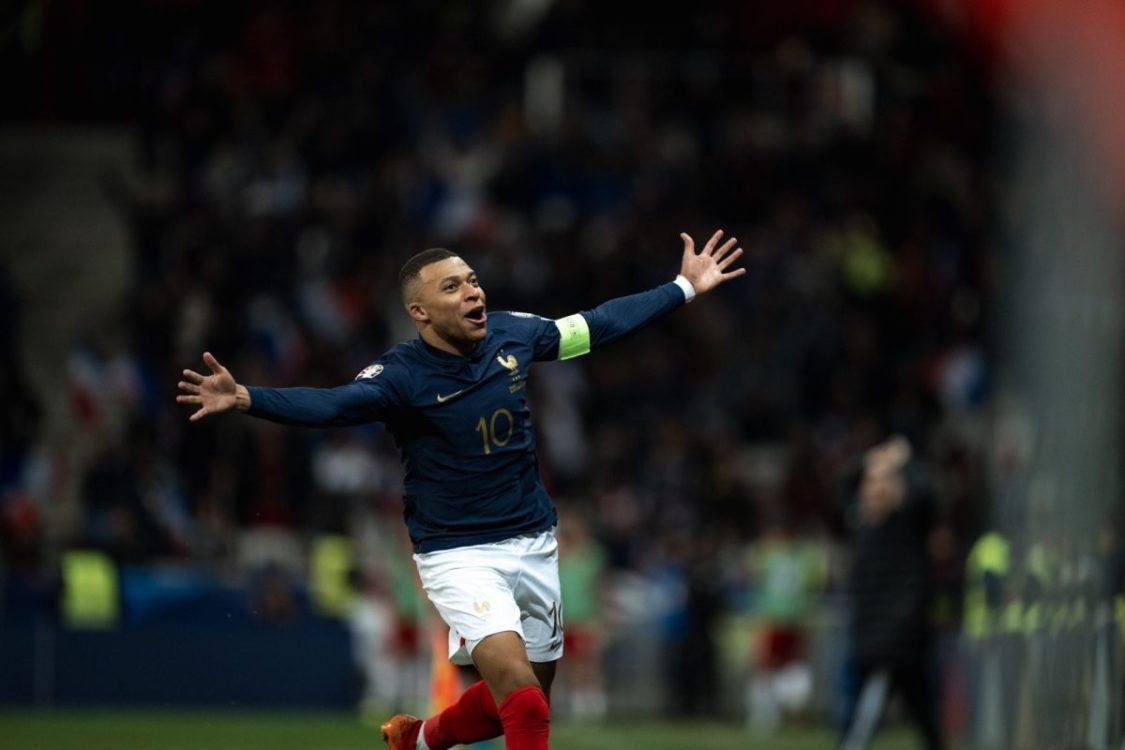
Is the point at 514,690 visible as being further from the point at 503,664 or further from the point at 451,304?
the point at 451,304

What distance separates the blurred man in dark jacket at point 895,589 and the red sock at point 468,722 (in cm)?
423

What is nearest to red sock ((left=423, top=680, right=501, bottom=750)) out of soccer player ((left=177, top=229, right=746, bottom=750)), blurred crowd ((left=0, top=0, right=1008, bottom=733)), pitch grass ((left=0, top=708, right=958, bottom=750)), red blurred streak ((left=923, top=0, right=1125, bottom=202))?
soccer player ((left=177, top=229, right=746, bottom=750))

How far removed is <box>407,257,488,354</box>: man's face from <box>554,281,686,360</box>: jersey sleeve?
20.0 inches

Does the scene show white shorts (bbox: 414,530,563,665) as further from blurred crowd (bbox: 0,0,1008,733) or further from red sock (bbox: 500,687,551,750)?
blurred crowd (bbox: 0,0,1008,733)

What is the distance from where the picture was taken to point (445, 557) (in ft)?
30.2

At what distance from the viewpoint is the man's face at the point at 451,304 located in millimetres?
9164

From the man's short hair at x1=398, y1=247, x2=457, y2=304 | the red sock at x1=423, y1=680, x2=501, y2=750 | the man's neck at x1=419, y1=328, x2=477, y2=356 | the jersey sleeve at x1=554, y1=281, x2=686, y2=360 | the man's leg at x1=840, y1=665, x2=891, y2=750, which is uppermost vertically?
the man's short hair at x1=398, y1=247, x2=457, y2=304

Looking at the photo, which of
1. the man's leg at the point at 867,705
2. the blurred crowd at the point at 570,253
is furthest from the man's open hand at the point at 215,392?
the blurred crowd at the point at 570,253

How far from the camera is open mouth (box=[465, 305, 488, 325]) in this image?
9148 mm

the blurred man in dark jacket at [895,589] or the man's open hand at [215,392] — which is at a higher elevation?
the man's open hand at [215,392]

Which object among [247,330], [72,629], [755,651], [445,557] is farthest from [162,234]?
[445,557]

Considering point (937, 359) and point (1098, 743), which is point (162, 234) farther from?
point (1098, 743)

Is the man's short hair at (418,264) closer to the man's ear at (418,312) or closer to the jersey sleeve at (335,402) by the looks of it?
the man's ear at (418,312)

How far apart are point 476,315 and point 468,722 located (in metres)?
1.84
